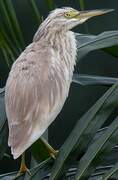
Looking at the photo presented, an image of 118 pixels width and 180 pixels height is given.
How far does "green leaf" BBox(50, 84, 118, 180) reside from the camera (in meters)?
0.78

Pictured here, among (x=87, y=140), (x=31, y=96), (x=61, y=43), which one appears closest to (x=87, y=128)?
(x=87, y=140)

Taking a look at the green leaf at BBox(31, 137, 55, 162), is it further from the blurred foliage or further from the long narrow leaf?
the long narrow leaf

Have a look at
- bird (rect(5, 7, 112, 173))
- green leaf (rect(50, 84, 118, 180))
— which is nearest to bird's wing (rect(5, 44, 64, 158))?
bird (rect(5, 7, 112, 173))

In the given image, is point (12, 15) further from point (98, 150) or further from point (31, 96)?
Result: point (98, 150)

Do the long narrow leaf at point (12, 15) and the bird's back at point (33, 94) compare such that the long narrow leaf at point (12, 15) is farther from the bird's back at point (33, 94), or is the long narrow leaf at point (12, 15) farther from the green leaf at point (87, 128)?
the green leaf at point (87, 128)

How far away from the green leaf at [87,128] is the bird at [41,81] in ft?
0.39

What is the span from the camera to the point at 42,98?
97 cm

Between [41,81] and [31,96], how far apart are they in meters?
0.05

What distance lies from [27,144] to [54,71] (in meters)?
0.18

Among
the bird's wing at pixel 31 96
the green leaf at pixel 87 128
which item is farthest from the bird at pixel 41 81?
the green leaf at pixel 87 128

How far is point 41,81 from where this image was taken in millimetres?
982

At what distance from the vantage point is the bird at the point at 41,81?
36.0 inches

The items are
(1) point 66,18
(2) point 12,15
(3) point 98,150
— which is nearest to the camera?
(3) point 98,150

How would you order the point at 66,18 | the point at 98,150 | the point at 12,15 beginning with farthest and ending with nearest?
the point at 66,18
the point at 12,15
the point at 98,150
